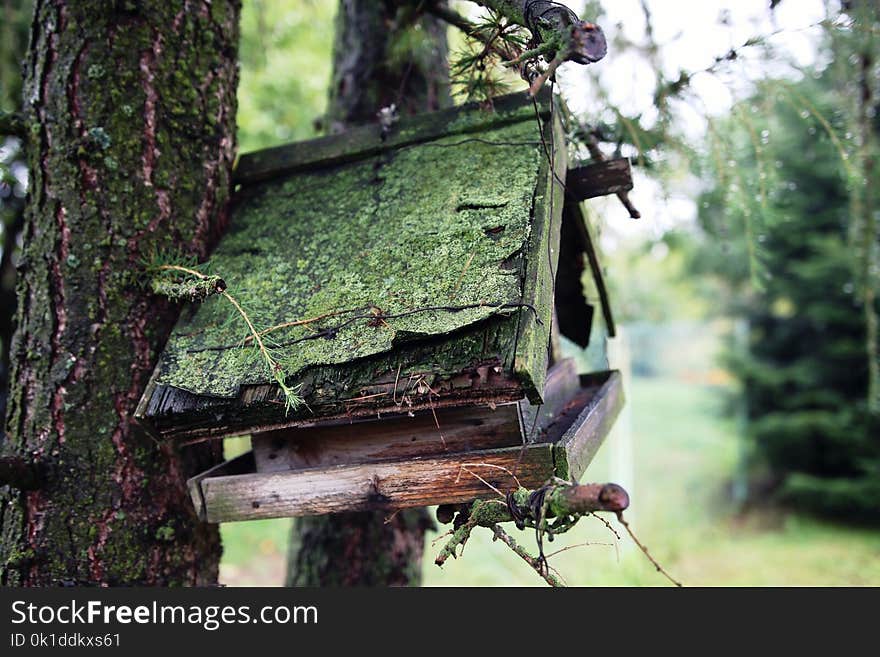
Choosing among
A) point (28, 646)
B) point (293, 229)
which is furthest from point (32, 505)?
point (293, 229)

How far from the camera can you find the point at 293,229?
177cm

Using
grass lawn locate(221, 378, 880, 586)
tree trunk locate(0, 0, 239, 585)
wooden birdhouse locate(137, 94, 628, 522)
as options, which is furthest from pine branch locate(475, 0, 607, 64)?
grass lawn locate(221, 378, 880, 586)

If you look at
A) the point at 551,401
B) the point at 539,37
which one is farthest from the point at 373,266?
the point at 551,401

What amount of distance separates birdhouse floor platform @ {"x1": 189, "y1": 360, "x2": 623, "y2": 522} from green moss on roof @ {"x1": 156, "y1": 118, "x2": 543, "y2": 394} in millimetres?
225

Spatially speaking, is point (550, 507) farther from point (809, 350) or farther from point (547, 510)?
point (809, 350)

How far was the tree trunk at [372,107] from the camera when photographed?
263 cm

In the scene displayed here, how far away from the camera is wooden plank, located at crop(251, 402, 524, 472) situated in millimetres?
1510

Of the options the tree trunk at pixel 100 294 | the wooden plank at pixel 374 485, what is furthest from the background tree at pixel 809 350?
the tree trunk at pixel 100 294

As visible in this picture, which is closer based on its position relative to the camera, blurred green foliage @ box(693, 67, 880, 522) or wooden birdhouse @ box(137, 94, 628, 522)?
wooden birdhouse @ box(137, 94, 628, 522)

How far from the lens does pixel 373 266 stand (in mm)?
1566

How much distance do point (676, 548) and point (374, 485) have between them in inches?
240

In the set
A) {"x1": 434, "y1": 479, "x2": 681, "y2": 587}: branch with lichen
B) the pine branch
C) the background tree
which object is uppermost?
the background tree

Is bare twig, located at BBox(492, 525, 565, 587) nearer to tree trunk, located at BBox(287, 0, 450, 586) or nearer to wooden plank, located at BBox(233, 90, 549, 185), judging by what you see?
wooden plank, located at BBox(233, 90, 549, 185)

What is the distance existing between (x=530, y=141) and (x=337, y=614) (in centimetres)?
121
